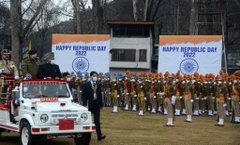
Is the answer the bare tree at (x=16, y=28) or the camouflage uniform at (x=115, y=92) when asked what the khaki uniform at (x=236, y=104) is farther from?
the bare tree at (x=16, y=28)

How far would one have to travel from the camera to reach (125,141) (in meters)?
13.9

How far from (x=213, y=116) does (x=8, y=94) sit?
11.9 meters

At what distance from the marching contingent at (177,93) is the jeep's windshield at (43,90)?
19.2 feet

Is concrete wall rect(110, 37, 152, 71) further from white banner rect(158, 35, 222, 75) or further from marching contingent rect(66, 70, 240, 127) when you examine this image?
white banner rect(158, 35, 222, 75)

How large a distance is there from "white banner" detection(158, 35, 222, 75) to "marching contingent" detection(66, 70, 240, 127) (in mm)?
363

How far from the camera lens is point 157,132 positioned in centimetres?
1622

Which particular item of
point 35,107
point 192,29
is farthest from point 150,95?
point 35,107

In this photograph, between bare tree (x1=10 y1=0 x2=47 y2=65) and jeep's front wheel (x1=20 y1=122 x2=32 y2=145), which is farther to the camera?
bare tree (x1=10 y1=0 x2=47 y2=65)

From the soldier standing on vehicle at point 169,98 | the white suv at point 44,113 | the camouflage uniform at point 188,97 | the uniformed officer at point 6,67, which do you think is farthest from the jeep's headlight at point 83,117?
the camouflage uniform at point 188,97

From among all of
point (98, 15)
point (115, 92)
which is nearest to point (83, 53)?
point (115, 92)

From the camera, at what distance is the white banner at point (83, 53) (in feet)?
77.8

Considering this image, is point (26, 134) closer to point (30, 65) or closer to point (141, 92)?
point (30, 65)

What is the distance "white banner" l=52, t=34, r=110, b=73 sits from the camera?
2372cm

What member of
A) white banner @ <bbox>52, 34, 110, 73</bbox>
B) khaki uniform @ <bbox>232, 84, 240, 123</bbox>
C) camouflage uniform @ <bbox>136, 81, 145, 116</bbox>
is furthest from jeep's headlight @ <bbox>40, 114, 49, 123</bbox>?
white banner @ <bbox>52, 34, 110, 73</bbox>
